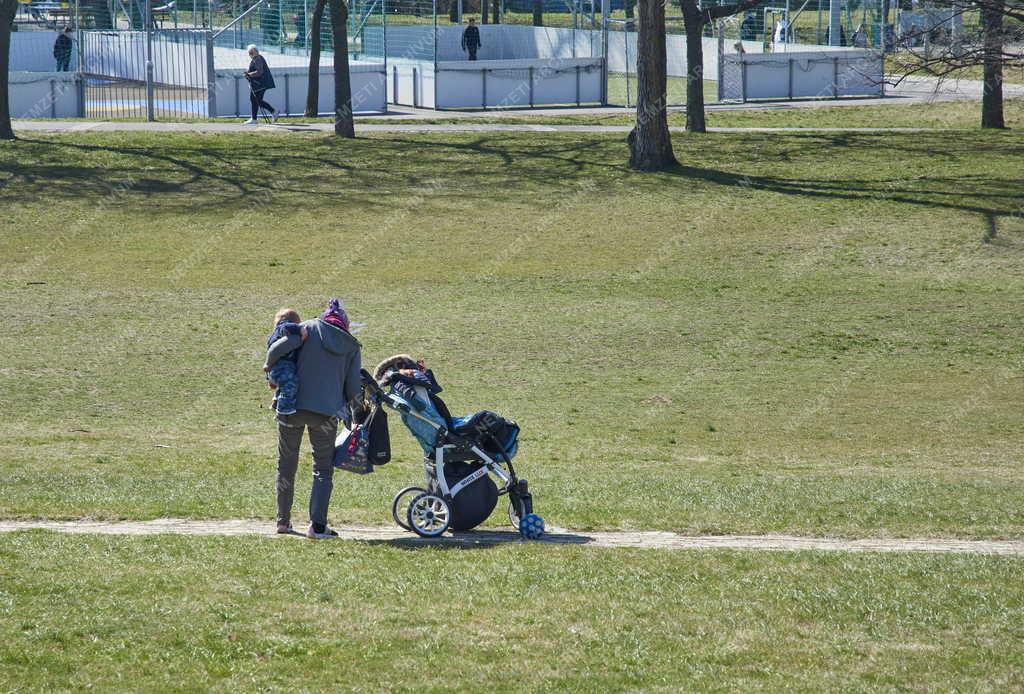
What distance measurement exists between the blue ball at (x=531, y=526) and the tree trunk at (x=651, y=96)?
Answer: 2155cm

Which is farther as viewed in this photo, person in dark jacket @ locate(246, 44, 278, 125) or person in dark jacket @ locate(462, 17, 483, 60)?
person in dark jacket @ locate(462, 17, 483, 60)

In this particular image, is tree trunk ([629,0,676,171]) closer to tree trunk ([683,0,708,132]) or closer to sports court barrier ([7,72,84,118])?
tree trunk ([683,0,708,132])

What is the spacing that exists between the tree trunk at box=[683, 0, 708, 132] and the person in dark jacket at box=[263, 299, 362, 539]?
84.0 feet

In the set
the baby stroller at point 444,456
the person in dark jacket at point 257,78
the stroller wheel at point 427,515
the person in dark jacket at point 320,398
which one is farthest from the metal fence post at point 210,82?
the stroller wheel at point 427,515

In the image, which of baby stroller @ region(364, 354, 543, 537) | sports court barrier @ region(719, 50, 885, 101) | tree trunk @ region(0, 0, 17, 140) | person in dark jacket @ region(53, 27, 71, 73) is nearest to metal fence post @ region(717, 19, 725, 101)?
sports court barrier @ region(719, 50, 885, 101)

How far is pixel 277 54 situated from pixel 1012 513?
4169 cm

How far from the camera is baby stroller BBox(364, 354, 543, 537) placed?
973 centimetres

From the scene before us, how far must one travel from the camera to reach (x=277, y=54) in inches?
1916

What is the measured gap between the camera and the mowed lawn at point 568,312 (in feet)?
39.1

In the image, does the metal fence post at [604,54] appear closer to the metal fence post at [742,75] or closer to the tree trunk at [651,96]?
the metal fence post at [742,75]

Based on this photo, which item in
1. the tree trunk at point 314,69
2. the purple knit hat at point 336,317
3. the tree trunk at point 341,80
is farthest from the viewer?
the tree trunk at point 314,69

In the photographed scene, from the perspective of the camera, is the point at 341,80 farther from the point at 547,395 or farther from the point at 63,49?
the point at 547,395

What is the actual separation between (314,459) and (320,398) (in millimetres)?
527

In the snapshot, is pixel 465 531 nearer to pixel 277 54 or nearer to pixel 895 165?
pixel 895 165
